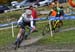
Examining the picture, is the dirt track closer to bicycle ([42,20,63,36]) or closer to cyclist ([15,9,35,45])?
cyclist ([15,9,35,45])

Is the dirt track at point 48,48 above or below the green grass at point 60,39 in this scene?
above

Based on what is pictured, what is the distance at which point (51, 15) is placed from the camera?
2158cm

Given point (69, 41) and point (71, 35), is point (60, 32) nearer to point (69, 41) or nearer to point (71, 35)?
point (71, 35)

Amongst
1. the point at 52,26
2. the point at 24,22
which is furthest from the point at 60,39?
the point at 52,26

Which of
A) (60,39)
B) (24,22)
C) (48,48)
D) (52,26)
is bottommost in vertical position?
(60,39)

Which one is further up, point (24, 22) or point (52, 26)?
point (24, 22)

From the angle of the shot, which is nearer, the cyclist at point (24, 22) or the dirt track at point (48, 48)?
the dirt track at point (48, 48)

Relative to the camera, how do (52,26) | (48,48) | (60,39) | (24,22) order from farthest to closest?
(52,26), (60,39), (24,22), (48,48)

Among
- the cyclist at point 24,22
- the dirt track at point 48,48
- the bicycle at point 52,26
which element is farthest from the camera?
the bicycle at point 52,26

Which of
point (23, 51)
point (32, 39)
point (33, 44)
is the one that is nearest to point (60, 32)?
point (32, 39)

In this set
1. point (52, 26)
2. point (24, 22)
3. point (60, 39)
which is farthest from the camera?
point (52, 26)

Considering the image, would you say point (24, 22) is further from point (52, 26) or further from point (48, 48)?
point (52, 26)

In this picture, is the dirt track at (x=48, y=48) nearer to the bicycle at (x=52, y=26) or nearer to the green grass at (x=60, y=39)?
the green grass at (x=60, y=39)

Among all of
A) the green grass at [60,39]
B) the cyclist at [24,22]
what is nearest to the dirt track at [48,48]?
the cyclist at [24,22]
